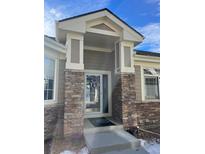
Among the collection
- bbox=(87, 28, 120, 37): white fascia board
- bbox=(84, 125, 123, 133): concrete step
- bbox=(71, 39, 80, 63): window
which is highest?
bbox=(87, 28, 120, 37): white fascia board

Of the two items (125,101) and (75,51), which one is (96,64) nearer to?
(75,51)

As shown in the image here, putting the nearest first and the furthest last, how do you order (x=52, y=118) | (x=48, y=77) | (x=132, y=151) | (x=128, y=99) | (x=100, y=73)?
(x=48, y=77)
(x=132, y=151)
(x=52, y=118)
(x=128, y=99)
(x=100, y=73)

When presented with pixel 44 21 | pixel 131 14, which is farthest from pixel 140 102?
pixel 44 21

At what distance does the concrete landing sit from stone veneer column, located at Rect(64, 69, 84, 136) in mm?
206

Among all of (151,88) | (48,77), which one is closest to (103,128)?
(151,88)

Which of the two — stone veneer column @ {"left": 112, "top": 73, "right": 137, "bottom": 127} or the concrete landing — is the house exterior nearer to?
stone veneer column @ {"left": 112, "top": 73, "right": 137, "bottom": 127}

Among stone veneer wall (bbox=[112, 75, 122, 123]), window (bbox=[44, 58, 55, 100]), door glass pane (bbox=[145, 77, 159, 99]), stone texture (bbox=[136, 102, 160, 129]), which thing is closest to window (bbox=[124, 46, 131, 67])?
stone veneer wall (bbox=[112, 75, 122, 123])

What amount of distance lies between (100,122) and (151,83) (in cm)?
113

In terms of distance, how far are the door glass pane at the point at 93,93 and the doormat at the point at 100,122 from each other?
0.22 meters

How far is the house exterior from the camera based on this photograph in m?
1.81

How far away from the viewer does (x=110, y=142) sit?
181 centimetres

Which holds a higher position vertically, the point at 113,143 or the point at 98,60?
the point at 98,60

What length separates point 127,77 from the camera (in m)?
2.30
